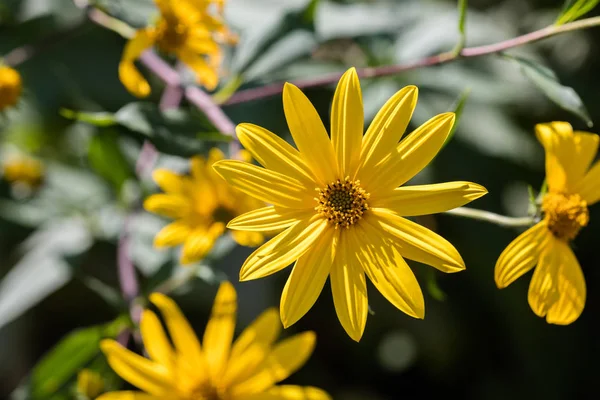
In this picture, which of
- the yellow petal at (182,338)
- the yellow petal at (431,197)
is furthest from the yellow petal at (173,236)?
the yellow petal at (431,197)

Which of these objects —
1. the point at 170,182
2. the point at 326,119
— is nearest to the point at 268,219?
the point at 170,182

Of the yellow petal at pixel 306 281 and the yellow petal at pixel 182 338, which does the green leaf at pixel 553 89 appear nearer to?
the yellow petal at pixel 306 281

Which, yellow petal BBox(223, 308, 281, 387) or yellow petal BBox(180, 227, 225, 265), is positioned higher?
yellow petal BBox(180, 227, 225, 265)

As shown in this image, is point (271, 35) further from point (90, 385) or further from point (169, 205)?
point (90, 385)

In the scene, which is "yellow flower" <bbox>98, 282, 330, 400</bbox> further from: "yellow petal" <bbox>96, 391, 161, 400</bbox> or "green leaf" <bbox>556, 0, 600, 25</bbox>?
"green leaf" <bbox>556, 0, 600, 25</bbox>

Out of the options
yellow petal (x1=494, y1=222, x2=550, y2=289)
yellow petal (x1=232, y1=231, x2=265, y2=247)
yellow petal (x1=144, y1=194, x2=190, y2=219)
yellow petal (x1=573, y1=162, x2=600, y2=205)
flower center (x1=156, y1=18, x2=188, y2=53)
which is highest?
flower center (x1=156, y1=18, x2=188, y2=53)

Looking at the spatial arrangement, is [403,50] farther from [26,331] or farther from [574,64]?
[26,331]

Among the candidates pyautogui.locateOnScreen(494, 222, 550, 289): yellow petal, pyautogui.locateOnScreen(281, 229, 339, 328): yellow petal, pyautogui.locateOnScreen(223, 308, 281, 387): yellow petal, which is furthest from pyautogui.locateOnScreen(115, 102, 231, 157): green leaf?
pyautogui.locateOnScreen(494, 222, 550, 289): yellow petal
